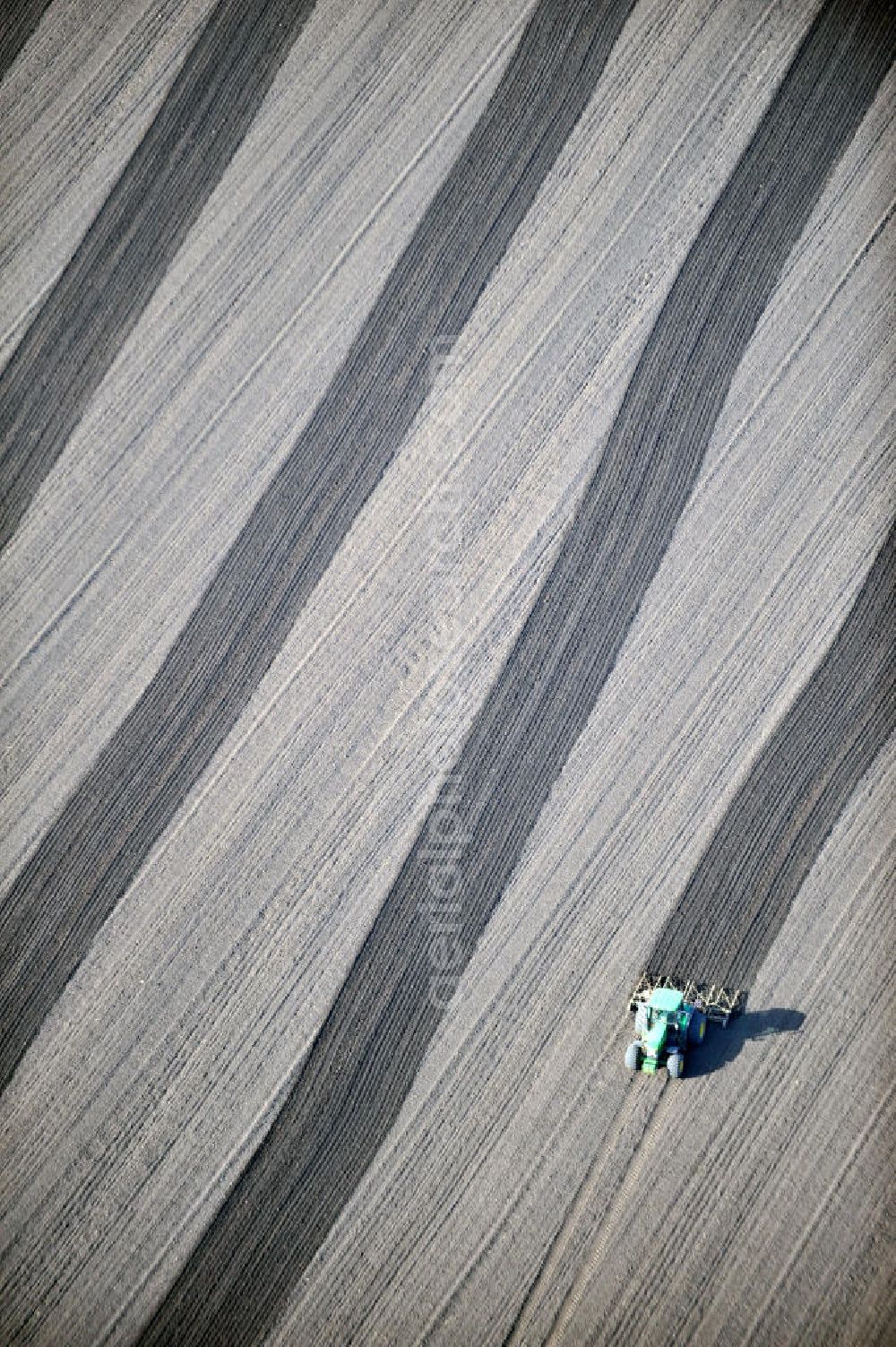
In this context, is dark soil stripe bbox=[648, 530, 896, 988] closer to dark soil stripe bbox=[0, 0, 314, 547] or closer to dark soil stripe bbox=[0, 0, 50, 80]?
dark soil stripe bbox=[0, 0, 314, 547]

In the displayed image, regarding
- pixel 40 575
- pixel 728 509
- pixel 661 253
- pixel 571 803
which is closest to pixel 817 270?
pixel 661 253

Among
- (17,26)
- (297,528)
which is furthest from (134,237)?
(297,528)

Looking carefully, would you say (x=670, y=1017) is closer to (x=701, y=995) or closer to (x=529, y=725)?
(x=701, y=995)

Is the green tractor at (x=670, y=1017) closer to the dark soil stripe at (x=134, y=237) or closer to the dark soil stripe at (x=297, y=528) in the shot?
the dark soil stripe at (x=297, y=528)

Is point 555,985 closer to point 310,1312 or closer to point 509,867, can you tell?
point 509,867

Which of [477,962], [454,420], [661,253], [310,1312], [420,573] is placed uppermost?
[661,253]

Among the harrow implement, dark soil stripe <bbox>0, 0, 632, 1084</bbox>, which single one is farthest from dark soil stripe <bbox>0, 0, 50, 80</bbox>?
the harrow implement
